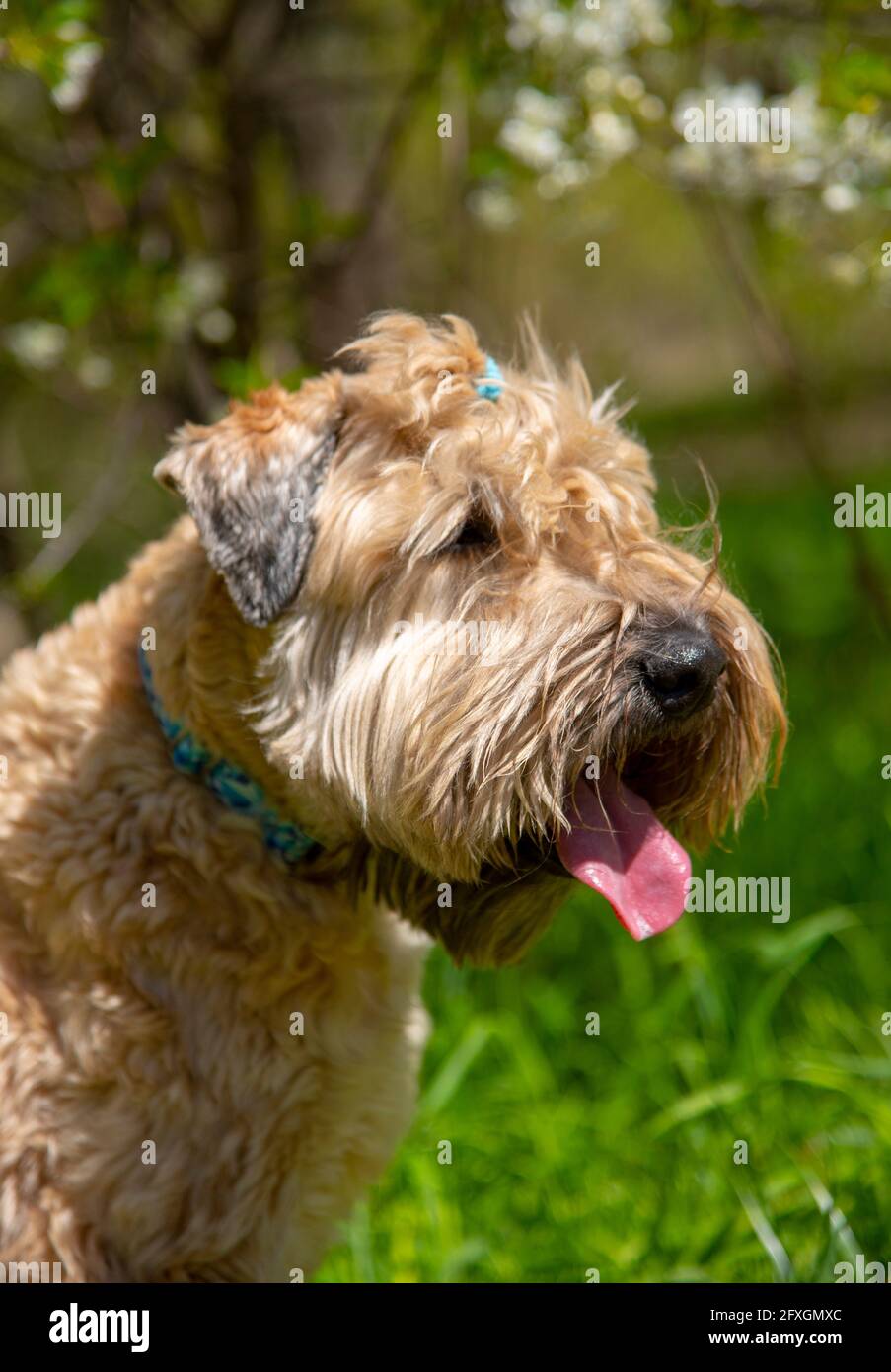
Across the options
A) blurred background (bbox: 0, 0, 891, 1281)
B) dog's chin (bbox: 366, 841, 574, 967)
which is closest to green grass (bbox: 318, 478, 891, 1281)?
blurred background (bbox: 0, 0, 891, 1281)

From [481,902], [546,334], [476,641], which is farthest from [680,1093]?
[546,334]

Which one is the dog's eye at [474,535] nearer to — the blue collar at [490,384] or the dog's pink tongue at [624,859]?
the blue collar at [490,384]

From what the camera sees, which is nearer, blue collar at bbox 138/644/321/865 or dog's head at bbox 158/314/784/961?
dog's head at bbox 158/314/784/961

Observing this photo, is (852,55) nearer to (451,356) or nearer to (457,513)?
(451,356)

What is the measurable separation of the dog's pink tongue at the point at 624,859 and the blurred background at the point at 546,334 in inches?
25.5

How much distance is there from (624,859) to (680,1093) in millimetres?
1801

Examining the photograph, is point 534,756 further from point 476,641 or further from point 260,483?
point 260,483

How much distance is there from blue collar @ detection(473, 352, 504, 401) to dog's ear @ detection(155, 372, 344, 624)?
297 mm

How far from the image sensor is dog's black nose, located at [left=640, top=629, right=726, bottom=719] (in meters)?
2.58

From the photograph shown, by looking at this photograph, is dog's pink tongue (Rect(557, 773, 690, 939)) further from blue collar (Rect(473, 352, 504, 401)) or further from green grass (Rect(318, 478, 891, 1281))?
blue collar (Rect(473, 352, 504, 401))

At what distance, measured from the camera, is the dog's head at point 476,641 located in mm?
2619

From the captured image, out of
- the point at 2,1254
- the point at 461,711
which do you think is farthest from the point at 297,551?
the point at 2,1254

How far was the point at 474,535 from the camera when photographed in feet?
9.25

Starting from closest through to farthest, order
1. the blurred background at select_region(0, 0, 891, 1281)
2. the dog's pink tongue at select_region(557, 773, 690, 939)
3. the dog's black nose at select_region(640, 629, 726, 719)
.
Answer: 1. the dog's black nose at select_region(640, 629, 726, 719)
2. the dog's pink tongue at select_region(557, 773, 690, 939)
3. the blurred background at select_region(0, 0, 891, 1281)
